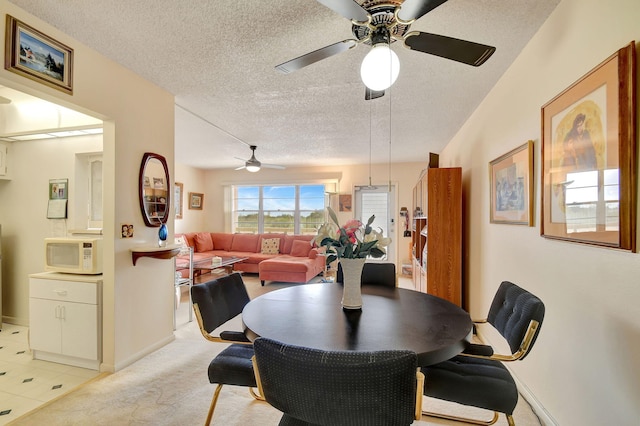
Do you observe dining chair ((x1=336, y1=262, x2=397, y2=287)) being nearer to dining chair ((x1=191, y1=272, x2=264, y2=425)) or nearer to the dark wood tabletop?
the dark wood tabletop

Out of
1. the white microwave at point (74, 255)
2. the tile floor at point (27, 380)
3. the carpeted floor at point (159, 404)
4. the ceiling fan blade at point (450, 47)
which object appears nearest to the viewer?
the ceiling fan blade at point (450, 47)

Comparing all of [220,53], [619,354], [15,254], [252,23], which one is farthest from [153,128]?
[619,354]

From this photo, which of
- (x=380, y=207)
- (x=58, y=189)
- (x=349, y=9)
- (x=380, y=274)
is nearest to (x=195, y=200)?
(x=58, y=189)

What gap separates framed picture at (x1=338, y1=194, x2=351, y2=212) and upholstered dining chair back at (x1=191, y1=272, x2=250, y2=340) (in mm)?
4714

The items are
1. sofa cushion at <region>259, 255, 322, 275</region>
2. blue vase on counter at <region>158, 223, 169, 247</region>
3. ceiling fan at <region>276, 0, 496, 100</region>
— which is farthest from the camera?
sofa cushion at <region>259, 255, 322, 275</region>

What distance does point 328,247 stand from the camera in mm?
1551

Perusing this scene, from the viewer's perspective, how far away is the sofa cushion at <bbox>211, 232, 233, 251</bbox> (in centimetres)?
673

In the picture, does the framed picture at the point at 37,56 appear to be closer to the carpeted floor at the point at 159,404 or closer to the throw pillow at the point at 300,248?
the carpeted floor at the point at 159,404

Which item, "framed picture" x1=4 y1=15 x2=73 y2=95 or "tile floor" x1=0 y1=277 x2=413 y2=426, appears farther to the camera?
"tile floor" x1=0 y1=277 x2=413 y2=426

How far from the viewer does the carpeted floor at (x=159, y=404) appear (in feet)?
5.68

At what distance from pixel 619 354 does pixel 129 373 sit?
295 centimetres

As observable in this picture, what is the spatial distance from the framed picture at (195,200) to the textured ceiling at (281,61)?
302 centimetres

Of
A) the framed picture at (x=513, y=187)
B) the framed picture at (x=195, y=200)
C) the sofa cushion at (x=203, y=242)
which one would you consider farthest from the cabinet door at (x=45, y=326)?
the framed picture at (x=195, y=200)

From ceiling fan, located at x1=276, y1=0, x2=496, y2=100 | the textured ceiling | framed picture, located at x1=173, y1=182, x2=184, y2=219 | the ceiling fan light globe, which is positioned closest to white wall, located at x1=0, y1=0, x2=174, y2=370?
the textured ceiling
